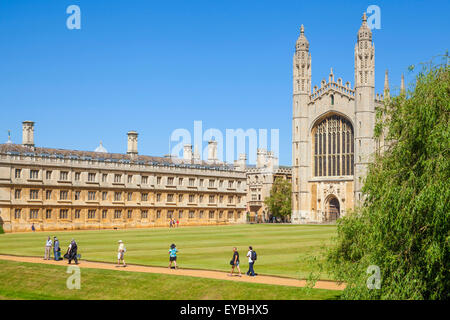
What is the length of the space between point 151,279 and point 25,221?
38714 millimetres

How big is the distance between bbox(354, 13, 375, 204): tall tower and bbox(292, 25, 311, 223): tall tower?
27.8 ft

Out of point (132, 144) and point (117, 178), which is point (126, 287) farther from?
point (132, 144)

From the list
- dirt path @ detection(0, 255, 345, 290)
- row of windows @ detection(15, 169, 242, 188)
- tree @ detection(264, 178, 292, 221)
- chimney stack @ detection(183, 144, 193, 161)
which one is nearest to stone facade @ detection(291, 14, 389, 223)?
tree @ detection(264, 178, 292, 221)

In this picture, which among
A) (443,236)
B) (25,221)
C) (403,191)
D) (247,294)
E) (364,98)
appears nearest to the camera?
(443,236)

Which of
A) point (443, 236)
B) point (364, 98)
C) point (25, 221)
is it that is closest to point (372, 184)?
point (443, 236)

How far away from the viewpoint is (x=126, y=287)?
22.6 metres

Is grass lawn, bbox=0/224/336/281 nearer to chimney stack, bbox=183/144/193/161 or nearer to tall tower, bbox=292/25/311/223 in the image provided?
tall tower, bbox=292/25/311/223

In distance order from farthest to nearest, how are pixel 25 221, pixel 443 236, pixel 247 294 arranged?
pixel 25 221
pixel 247 294
pixel 443 236

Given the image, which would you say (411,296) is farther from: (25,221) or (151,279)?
(25,221)

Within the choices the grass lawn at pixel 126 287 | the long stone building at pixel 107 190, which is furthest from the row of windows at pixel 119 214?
the grass lawn at pixel 126 287

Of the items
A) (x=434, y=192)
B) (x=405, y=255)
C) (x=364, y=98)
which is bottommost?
(x=405, y=255)

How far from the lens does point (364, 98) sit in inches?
3031

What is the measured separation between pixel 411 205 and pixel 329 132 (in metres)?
68.0

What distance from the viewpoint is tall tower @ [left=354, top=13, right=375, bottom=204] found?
252 feet
